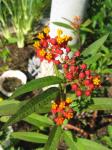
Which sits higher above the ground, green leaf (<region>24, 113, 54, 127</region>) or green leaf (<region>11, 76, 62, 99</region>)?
green leaf (<region>11, 76, 62, 99</region>)

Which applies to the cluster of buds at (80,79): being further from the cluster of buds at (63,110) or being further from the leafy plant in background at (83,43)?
the leafy plant in background at (83,43)

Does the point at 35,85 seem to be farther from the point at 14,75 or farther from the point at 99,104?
the point at 14,75

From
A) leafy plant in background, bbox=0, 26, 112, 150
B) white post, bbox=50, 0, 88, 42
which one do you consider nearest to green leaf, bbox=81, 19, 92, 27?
white post, bbox=50, 0, 88, 42

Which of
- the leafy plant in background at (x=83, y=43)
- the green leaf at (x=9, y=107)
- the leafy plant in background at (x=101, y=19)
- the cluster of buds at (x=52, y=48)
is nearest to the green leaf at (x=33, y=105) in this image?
the cluster of buds at (x=52, y=48)

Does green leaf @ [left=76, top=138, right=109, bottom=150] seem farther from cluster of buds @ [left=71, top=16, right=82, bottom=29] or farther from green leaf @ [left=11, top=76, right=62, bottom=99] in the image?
cluster of buds @ [left=71, top=16, right=82, bottom=29]

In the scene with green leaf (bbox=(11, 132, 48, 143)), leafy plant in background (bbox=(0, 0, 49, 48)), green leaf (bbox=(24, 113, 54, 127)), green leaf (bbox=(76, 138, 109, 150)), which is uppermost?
leafy plant in background (bbox=(0, 0, 49, 48))

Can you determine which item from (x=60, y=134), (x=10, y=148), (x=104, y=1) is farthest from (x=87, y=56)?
(x=104, y=1)

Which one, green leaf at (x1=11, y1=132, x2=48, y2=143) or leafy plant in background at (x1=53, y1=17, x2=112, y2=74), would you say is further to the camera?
leafy plant in background at (x1=53, y1=17, x2=112, y2=74)
